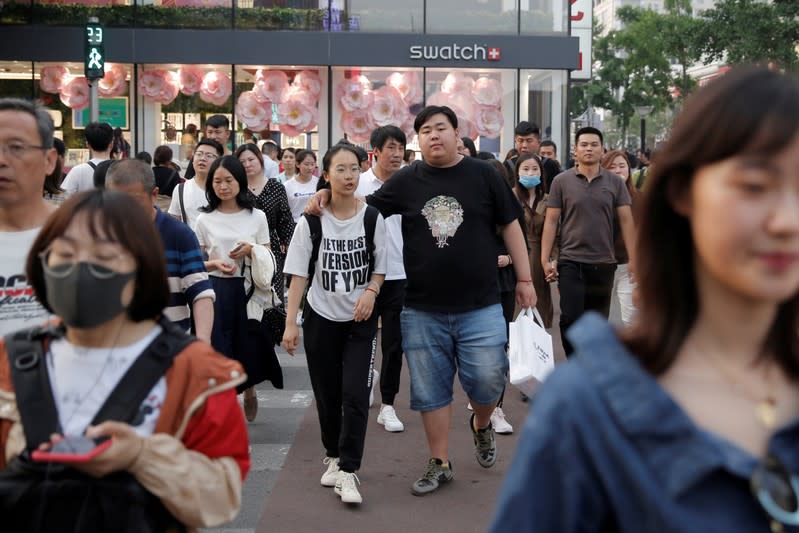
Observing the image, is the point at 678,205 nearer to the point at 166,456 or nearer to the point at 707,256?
the point at 707,256

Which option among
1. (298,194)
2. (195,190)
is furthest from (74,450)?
(298,194)

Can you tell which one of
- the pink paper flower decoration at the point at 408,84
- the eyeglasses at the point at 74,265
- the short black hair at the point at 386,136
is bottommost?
the eyeglasses at the point at 74,265

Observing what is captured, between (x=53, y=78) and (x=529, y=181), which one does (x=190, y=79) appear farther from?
(x=529, y=181)

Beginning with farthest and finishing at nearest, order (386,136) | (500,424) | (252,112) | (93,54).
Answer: (252,112) → (93,54) → (386,136) → (500,424)

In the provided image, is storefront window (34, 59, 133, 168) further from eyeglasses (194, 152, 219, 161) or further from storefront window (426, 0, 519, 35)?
eyeglasses (194, 152, 219, 161)

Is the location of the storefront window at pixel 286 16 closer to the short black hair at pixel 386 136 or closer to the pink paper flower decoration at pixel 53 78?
the pink paper flower decoration at pixel 53 78

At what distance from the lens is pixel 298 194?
1291 centimetres

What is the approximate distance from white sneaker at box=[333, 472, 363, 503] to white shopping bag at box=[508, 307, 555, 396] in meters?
1.05

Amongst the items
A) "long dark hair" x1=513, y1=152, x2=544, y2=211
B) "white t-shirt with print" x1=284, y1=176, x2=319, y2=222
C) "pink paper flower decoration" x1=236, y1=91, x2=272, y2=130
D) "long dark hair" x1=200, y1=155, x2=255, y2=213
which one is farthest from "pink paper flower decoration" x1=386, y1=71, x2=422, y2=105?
"long dark hair" x1=200, y1=155, x2=255, y2=213

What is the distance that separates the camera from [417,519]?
5.76 meters

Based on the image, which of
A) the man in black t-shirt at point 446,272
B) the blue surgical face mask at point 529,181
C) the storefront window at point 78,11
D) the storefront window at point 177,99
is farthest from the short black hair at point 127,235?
the storefront window at point 78,11

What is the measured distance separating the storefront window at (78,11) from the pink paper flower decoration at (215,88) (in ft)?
8.49

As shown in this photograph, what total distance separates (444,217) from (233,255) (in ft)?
5.90

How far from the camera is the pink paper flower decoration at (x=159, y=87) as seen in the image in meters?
24.9
